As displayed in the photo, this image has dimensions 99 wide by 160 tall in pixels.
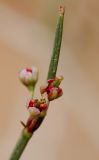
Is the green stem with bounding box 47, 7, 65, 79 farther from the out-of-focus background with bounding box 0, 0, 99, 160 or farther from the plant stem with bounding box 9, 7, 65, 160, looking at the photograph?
the out-of-focus background with bounding box 0, 0, 99, 160

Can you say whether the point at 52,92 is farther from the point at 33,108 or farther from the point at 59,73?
the point at 59,73

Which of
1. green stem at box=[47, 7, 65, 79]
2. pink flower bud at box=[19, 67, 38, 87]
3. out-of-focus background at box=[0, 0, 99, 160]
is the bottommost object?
out-of-focus background at box=[0, 0, 99, 160]

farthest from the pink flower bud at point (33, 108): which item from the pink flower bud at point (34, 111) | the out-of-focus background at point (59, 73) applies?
the out-of-focus background at point (59, 73)

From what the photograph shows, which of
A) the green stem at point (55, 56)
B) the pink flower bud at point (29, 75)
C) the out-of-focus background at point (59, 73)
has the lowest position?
the out-of-focus background at point (59, 73)

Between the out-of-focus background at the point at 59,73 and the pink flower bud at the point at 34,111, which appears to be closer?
the pink flower bud at the point at 34,111

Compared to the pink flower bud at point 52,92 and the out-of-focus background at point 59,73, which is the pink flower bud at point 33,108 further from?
the out-of-focus background at point 59,73

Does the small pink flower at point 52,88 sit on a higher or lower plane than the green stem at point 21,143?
higher

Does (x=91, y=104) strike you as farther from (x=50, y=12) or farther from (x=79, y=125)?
(x=50, y=12)

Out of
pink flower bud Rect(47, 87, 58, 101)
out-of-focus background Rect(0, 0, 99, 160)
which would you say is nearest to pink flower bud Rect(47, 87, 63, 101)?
pink flower bud Rect(47, 87, 58, 101)

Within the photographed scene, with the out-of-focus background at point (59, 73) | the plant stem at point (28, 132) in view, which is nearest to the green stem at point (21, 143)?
the plant stem at point (28, 132)
